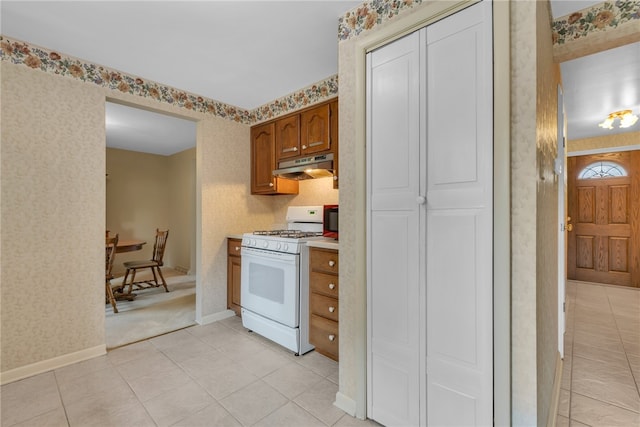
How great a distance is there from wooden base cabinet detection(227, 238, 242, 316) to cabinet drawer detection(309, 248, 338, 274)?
1127 mm

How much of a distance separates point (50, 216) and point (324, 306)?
2.20 metres

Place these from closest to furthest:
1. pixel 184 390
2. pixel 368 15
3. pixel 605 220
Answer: pixel 368 15 → pixel 184 390 → pixel 605 220

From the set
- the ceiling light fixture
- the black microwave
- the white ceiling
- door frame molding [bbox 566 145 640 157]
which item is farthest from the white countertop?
door frame molding [bbox 566 145 640 157]

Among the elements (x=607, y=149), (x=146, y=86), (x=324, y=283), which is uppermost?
(x=146, y=86)

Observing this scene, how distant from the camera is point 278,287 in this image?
2525mm

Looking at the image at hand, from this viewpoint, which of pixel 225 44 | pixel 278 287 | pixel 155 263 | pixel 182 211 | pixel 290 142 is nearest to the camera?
pixel 225 44

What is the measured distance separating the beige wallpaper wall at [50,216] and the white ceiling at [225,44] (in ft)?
1.35

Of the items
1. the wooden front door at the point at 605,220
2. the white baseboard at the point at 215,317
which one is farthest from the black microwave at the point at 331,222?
the wooden front door at the point at 605,220

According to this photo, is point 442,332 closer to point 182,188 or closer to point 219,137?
A: point 219,137

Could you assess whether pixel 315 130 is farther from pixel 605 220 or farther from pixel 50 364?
pixel 605 220

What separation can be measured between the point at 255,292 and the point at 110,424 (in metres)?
1.36

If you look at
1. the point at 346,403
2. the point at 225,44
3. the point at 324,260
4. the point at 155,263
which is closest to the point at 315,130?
the point at 225,44

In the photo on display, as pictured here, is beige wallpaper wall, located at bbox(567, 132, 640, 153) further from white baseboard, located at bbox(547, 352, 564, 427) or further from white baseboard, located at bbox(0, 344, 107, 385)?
white baseboard, located at bbox(0, 344, 107, 385)

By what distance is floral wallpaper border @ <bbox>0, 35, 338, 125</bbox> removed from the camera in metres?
2.12
